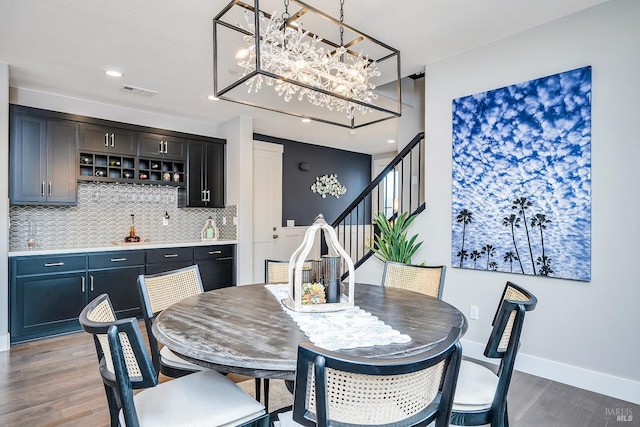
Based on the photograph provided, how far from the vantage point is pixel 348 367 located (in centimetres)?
95

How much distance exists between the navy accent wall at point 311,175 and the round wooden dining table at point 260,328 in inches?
185

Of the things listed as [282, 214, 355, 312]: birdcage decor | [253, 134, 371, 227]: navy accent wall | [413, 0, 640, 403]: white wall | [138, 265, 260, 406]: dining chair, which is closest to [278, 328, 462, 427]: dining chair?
[282, 214, 355, 312]: birdcage decor

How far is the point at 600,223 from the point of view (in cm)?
255

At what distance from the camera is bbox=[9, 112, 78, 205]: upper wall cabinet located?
12.7 feet

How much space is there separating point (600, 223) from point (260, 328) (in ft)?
8.07

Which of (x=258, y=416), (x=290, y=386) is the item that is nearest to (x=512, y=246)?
(x=290, y=386)

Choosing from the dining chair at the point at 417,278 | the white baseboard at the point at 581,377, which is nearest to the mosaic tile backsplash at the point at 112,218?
the dining chair at the point at 417,278

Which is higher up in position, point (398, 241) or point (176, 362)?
point (398, 241)

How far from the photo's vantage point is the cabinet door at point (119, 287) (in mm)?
4113

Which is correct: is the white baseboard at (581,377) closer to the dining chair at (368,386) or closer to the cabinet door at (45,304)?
the dining chair at (368,386)

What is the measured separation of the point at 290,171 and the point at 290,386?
520cm

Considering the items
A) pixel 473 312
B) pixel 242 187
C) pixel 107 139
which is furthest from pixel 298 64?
pixel 107 139

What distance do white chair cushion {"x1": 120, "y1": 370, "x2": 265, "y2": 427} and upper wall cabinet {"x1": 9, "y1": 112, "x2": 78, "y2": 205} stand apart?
3578 mm

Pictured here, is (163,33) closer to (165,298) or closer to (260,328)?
(165,298)
